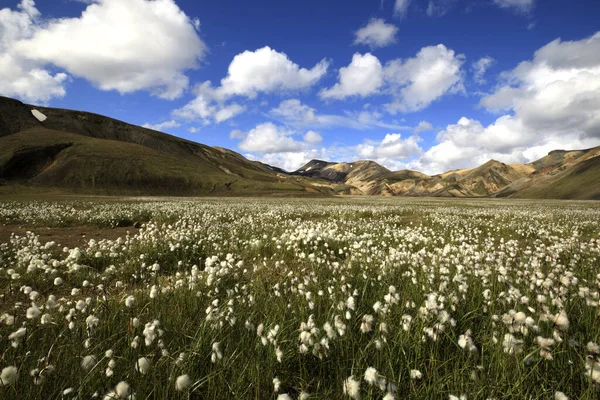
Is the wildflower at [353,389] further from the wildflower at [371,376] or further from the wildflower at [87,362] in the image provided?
the wildflower at [87,362]

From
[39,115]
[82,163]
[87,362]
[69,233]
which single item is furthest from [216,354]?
[39,115]

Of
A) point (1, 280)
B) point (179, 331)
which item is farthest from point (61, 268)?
point (179, 331)

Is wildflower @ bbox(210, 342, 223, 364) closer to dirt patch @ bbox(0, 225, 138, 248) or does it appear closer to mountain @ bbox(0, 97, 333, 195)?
dirt patch @ bbox(0, 225, 138, 248)

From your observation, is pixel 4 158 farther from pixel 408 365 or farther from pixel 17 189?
pixel 408 365

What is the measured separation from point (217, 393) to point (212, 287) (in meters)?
2.61

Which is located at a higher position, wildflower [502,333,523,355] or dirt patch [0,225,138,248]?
wildflower [502,333,523,355]

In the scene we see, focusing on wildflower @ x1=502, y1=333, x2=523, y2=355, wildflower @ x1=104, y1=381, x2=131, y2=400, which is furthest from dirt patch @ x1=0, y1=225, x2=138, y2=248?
wildflower @ x1=502, y1=333, x2=523, y2=355

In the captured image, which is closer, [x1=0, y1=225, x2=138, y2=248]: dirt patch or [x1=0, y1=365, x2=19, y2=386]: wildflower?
[x1=0, y1=365, x2=19, y2=386]: wildflower

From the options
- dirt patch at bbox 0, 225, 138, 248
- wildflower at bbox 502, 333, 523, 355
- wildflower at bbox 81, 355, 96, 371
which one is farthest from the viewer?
dirt patch at bbox 0, 225, 138, 248

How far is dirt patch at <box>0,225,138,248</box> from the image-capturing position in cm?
1032

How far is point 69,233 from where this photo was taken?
12039 mm

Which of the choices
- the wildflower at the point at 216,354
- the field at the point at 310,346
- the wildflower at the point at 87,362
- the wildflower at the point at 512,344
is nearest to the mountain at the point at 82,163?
the field at the point at 310,346

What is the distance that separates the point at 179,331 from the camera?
3.04 meters

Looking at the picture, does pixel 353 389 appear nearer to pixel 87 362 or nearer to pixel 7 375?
pixel 87 362
